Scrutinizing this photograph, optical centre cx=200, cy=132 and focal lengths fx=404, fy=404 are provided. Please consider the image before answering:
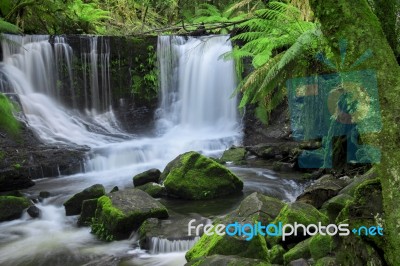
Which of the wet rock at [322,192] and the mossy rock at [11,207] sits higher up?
the wet rock at [322,192]

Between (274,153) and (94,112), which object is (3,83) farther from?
(274,153)

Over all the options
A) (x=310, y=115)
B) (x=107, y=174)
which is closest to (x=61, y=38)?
(x=107, y=174)

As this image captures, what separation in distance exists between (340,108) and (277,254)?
2.63 meters

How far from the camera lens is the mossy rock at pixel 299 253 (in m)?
3.52

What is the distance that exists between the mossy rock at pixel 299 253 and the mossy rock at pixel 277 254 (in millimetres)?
198

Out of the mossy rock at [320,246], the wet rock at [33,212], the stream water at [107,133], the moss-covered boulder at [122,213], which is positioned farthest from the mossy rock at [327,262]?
the wet rock at [33,212]

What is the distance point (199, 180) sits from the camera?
7.25 metres

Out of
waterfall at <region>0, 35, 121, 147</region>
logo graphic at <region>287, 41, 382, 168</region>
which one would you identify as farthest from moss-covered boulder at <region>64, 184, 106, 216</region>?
waterfall at <region>0, 35, 121, 147</region>

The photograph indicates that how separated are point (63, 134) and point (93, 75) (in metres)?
2.65

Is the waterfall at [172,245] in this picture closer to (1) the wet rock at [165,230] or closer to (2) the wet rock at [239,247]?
(1) the wet rock at [165,230]

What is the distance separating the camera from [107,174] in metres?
9.72

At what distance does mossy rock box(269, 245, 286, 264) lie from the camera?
3860 mm

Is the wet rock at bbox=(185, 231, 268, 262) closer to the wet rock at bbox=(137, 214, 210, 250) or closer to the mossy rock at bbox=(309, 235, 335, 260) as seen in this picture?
the mossy rock at bbox=(309, 235, 335, 260)

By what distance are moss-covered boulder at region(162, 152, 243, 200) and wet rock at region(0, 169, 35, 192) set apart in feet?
10.7
